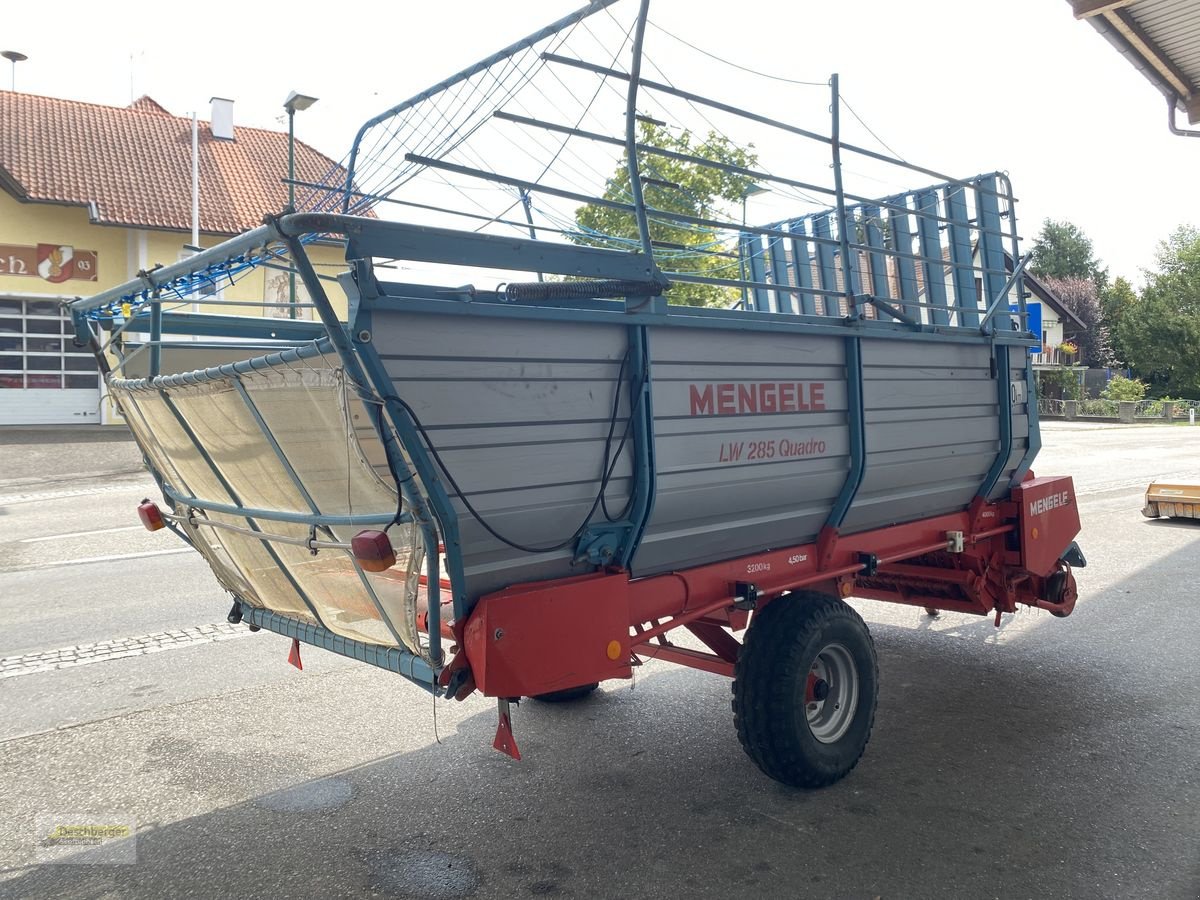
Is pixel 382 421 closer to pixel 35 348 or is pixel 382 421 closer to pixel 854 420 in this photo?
pixel 854 420

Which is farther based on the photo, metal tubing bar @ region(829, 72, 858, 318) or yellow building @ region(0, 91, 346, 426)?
yellow building @ region(0, 91, 346, 426)

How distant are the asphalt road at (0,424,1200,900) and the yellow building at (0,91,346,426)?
15.7m

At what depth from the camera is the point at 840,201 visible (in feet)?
14.4

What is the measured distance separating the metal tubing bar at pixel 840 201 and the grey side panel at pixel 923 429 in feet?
0.90

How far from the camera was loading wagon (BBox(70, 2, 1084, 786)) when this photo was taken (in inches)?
116

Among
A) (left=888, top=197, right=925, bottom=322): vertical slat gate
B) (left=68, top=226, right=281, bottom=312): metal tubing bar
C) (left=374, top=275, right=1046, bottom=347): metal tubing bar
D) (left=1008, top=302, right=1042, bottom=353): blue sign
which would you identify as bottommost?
(left=374, top=275, right=1046, bottom=347): metal tubing bar

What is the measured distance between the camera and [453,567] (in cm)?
300

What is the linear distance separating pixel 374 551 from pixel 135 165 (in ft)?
78.4

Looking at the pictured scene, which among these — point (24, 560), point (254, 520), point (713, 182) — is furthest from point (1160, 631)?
point (24, 560)

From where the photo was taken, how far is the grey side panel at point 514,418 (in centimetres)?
290

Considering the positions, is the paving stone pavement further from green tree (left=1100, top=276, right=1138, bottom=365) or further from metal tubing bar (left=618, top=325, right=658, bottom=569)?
green tree (left=1100, top=276, right=1138, bottom=365)

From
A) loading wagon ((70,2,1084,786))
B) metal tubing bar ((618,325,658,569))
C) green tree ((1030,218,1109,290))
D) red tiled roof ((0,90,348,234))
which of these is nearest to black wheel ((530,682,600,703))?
loading wagon ((70,2,1084,786))

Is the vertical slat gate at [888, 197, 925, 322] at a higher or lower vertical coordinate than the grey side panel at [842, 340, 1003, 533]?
higher

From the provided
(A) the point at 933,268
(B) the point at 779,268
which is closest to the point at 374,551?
(A) the point at 933,268
